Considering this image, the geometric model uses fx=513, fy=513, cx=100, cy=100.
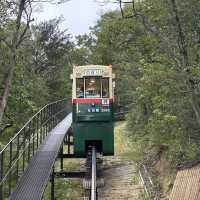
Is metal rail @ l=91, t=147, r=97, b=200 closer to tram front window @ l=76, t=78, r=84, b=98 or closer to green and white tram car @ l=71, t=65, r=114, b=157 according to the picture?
green and white tram car @ l=71, t=65, r=114, b=157

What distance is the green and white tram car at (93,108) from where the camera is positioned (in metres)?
19.6

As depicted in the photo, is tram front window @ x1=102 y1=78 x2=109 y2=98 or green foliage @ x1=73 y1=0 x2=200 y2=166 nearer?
green foliage @ x1=73 y1=0 x2=200 y2=166

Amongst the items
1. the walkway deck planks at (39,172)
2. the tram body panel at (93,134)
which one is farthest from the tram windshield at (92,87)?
the walkway deck planks at (39,172)

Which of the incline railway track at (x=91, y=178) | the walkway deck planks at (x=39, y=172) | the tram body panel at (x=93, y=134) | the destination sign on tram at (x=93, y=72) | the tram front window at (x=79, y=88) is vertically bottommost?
the incline railway track at (x=91, y=178)

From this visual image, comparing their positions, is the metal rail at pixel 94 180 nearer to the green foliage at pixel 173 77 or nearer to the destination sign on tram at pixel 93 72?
the green foliage at pixel 173 77

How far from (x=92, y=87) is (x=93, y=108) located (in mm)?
901

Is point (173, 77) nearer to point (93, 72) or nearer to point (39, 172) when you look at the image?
point (39, 172)

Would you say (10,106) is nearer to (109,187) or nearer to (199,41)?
(109,187)

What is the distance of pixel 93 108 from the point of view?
19594 mm

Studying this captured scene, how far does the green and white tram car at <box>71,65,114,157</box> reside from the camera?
19.6 meters

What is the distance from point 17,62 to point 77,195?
7.38 m

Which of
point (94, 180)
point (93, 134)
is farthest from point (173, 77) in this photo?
point (93, 134)

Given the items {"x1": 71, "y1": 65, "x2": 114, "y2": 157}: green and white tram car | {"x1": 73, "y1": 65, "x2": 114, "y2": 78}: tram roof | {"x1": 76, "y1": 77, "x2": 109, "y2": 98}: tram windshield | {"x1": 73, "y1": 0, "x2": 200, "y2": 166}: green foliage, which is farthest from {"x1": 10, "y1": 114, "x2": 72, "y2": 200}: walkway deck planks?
{"x1": 73, "y1": 0, "x2": 200, "y2": 166}: green foliage

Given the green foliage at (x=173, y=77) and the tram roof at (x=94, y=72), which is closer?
the green foliage at (x=173, y=77)
